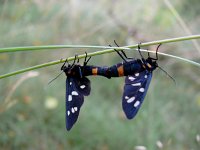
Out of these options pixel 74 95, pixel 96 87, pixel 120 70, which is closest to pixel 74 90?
pixel 74 95

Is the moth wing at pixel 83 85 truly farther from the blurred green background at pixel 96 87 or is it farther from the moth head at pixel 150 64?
the blurred green background at pixel 96 87

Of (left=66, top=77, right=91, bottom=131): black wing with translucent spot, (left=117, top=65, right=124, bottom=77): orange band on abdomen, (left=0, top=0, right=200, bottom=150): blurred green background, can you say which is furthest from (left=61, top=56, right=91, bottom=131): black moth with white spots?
(left=0, top=0, right=200, bottom=150): blurred green background

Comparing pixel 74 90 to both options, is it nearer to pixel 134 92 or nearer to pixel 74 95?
pixel 74 95

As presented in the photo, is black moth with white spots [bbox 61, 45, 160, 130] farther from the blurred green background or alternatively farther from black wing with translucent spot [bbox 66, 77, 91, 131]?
the blurred green background

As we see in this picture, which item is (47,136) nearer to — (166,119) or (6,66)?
(6,66)

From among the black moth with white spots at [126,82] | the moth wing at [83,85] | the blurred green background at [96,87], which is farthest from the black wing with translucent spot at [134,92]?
the blurred green background at [96,87]

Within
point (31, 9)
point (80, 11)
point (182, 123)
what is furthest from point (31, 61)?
point (182, 123)
